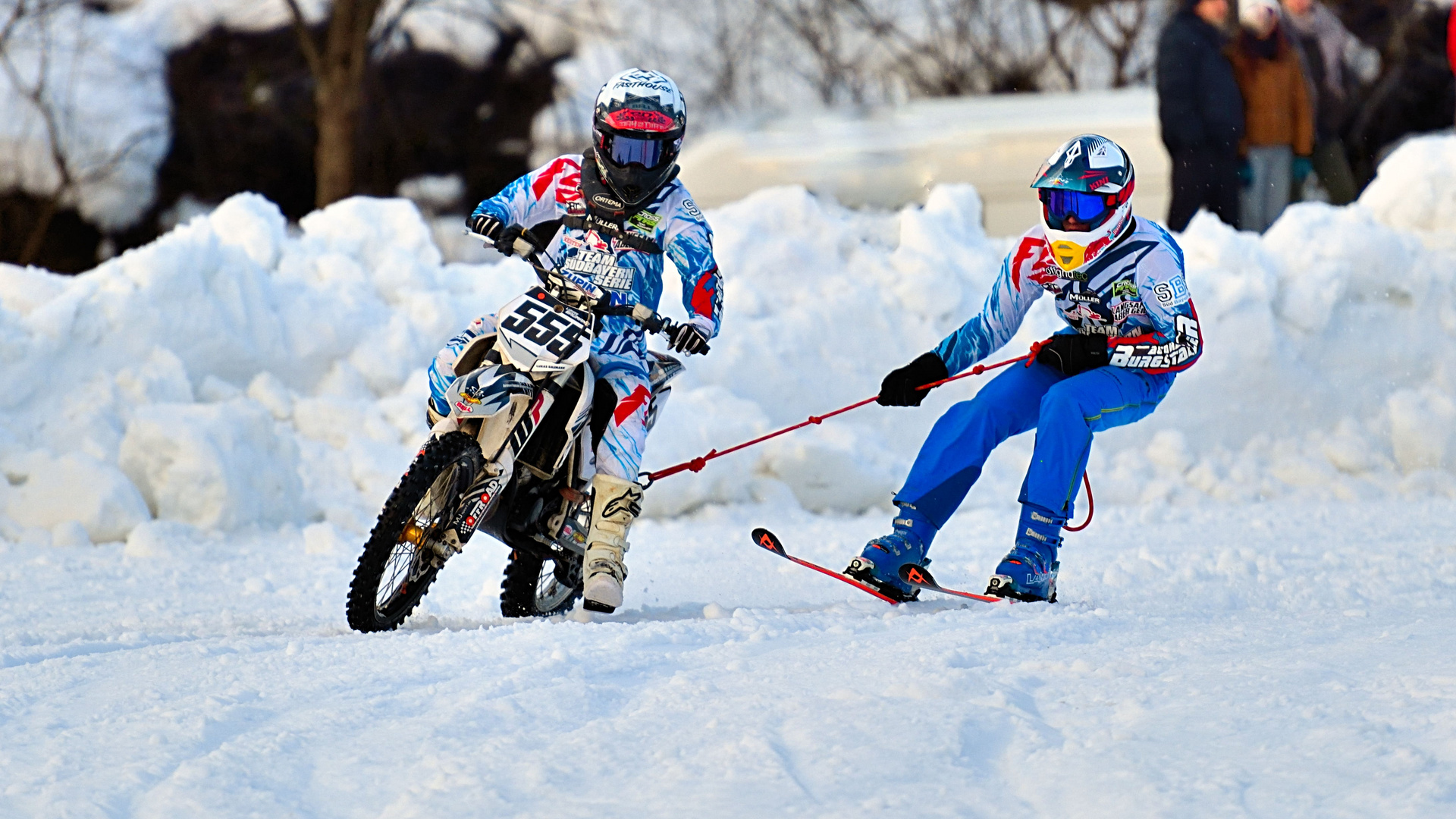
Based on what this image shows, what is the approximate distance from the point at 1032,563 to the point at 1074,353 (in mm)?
767

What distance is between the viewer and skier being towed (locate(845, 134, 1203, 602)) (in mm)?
5273

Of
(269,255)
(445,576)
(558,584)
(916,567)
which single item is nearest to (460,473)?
(558,584)

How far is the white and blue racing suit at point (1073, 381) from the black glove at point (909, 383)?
0.37ft

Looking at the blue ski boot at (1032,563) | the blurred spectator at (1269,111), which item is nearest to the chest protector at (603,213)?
the blue ski boot at (1032,563)

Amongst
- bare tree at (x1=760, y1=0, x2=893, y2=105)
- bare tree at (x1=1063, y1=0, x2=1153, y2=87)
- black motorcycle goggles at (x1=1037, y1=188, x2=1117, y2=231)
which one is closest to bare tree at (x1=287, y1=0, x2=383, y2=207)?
bare tree at (x1=760, y1=0, x2=893, y2=105)

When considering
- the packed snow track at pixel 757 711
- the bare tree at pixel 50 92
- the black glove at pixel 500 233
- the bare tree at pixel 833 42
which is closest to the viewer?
the packed snow track at pixel 757 711

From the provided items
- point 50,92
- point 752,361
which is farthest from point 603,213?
point 50,92

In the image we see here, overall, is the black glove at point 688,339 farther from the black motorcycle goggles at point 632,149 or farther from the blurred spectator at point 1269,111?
the blurred spectator at point 1269,111

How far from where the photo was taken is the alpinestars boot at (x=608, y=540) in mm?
4980

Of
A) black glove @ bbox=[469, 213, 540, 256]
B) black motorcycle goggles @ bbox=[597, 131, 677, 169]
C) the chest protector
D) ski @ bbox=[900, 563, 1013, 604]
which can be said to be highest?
black motorcycle goggles @ bbox=[597, 131, 677, 169]

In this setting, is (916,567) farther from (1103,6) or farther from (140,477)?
(1103,6)

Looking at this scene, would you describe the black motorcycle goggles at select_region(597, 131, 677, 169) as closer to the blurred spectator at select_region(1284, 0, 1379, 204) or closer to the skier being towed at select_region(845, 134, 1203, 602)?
the skier being towed at select_region(845, 134, 1203, 602)

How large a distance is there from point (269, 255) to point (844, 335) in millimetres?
3312

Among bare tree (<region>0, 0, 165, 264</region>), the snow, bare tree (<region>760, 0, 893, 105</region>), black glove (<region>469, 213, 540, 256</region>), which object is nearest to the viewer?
the snow
